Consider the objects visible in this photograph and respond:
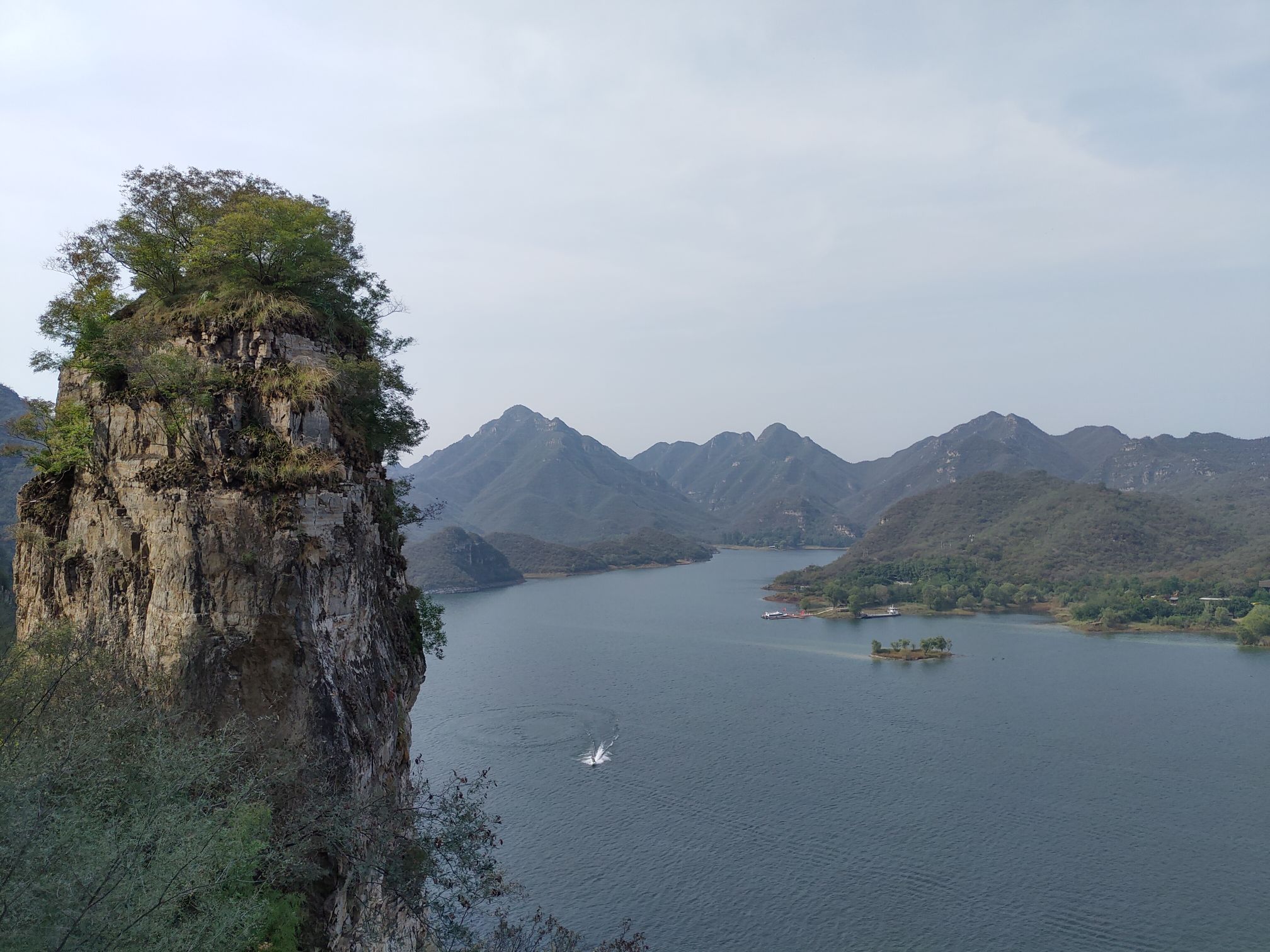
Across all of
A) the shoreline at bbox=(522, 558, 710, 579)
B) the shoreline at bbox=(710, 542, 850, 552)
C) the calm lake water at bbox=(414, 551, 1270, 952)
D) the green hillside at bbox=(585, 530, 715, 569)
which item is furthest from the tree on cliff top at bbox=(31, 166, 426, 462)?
the shoreline at bbox=(710, 542, 850, 552)

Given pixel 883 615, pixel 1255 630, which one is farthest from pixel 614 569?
pixel 1255 630

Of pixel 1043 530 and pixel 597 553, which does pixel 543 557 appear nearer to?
pixel 597 553

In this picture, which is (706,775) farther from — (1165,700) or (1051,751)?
(1165,700)

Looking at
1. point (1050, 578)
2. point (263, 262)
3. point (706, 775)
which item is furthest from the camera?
point (1050, 578)

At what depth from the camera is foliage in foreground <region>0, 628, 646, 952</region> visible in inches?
247

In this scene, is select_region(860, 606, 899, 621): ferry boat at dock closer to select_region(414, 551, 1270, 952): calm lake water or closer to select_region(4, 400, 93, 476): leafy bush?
select_region(414, 551, 1270, 952): calm lake water

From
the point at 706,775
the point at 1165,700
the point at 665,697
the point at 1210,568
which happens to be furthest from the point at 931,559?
the point at 706,775

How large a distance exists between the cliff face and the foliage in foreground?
1.54 feet

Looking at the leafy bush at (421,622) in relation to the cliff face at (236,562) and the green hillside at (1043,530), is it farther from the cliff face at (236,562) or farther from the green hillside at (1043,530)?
the green hillside at (1043,530)

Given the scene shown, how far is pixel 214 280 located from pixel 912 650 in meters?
52.6

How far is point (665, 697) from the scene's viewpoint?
145 ft

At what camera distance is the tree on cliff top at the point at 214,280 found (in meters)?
12.0

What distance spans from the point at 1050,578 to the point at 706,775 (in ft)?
214

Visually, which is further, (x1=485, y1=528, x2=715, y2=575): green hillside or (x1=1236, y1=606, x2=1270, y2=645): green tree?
(x1=485, y1=528, x2=715, y2=575): green hillside
